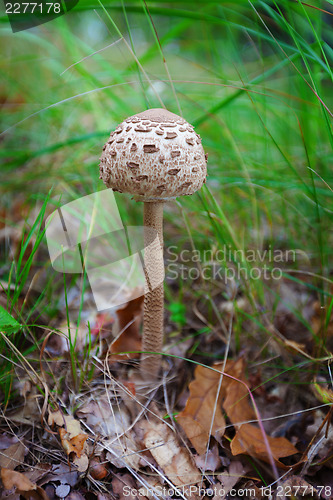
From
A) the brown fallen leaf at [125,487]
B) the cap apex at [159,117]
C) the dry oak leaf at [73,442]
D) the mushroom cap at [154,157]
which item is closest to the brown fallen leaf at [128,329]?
the dry oak leaf at [73,442]

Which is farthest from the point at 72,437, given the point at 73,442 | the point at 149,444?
the point at 149,444

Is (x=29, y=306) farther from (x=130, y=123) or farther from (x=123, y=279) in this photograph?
(x=130, y=123)

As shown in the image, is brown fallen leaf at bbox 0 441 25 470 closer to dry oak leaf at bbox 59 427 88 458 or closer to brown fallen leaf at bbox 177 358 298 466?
dry oak leaf at bbox 59 427 88 458

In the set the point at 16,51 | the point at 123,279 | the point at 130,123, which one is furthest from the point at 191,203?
the point at 16,51

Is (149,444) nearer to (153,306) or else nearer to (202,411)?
(202,411)

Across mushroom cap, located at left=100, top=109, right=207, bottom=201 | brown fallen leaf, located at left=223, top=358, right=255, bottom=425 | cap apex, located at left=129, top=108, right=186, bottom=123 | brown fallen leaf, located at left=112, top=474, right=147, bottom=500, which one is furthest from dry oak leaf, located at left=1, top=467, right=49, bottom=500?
cap apex, located at left=129, top=108, right=186, bottom=123

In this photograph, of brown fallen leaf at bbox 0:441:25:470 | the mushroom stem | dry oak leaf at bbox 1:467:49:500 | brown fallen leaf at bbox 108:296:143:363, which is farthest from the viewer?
brown fallen leaf at bbox 108:296:143:363
